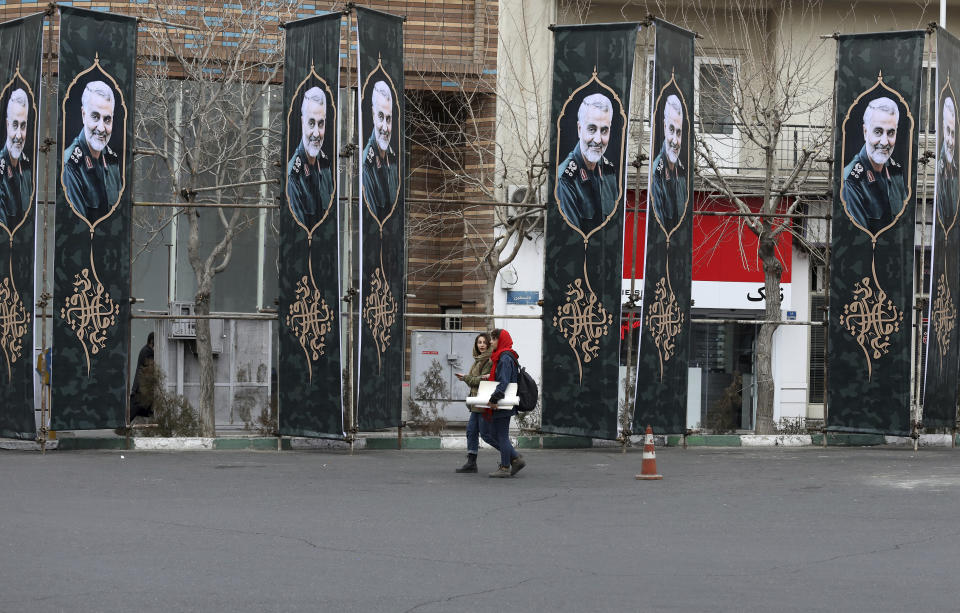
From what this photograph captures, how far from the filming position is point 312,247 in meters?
16.1

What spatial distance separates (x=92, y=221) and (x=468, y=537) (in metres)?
8.37

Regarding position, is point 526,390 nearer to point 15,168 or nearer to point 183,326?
point 15,168

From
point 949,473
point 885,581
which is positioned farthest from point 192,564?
point 949,473

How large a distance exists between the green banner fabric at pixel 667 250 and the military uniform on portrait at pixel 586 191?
53cm

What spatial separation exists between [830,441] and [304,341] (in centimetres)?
726

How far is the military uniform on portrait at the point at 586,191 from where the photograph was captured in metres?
16.6

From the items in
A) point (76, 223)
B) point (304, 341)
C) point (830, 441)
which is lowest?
point (830, 441)

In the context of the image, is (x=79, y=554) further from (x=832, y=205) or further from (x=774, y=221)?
(x=774, y=221)

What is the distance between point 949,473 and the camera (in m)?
Answer: 14.2

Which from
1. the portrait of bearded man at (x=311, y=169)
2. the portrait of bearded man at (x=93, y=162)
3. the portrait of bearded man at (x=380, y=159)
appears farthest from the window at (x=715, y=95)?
the portrait of bearded man at (x=93, y=162)

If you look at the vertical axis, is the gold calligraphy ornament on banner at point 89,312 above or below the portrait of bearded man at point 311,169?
below

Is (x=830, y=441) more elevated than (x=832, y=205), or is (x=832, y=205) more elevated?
(x=832, y=205)

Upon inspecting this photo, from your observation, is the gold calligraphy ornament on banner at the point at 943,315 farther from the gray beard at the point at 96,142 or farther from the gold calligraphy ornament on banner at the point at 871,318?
the gray beard at the point at 96,142

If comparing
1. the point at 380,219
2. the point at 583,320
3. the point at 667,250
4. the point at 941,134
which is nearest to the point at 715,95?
the point at 941,134
